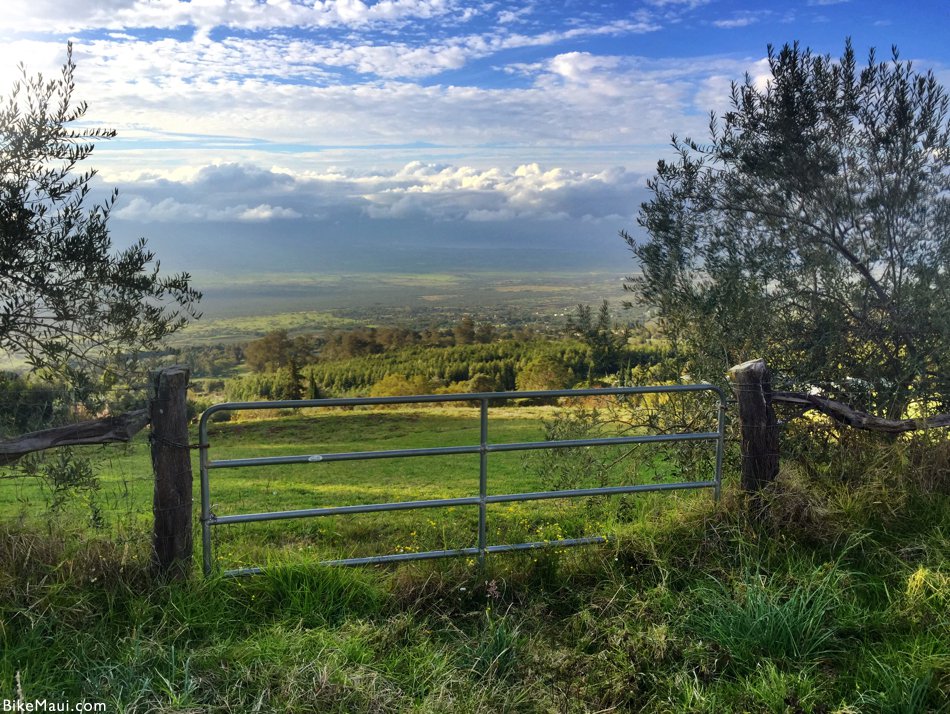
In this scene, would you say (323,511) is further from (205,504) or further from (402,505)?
(205,504)

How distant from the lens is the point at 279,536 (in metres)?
7.70

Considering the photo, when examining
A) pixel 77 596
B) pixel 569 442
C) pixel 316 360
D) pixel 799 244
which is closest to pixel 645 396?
pixel 799 244

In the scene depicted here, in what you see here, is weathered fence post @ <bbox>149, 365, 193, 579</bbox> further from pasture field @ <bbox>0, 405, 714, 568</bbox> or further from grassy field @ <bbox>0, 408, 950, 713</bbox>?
pasture field @ <bbox>0, 405, 714, 568</bbox>

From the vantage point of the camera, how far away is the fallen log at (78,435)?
4043 millimetres

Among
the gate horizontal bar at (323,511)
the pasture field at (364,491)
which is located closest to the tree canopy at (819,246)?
the pasture field at (364,491)

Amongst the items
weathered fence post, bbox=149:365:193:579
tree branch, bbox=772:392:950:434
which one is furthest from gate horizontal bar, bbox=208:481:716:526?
tree branch, bbox=772:392:950:434

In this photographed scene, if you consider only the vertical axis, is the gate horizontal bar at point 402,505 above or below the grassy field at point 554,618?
above

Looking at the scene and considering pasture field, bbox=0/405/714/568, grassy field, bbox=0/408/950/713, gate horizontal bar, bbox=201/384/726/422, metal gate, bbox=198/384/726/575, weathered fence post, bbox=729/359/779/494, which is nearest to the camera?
grassy field, bbox=0/408/950/713

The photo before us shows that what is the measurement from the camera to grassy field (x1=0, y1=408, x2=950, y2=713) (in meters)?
3.26

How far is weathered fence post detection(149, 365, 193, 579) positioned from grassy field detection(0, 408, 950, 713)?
0.12 m

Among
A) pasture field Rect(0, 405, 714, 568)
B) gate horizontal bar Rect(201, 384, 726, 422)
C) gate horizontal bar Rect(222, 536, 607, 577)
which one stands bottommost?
pasture field Rect(0, 405, 714, 568)

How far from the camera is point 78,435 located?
13.5 feet

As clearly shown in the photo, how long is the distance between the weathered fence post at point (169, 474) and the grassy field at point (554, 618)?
12cm

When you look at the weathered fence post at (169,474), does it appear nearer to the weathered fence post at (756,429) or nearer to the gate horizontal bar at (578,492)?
the gate horizontal bar at (578,492)
